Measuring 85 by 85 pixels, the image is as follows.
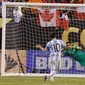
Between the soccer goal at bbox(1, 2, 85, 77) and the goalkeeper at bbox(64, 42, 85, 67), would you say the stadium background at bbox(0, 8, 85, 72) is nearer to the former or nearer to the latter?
the soccer goal at bbox(1, 2, 85, 77)

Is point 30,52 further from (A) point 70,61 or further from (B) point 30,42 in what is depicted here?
(A) point 70,61

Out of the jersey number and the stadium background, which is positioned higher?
the stadium background

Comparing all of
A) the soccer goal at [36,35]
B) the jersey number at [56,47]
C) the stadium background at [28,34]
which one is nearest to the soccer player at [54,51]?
the jersey number at [56,47]

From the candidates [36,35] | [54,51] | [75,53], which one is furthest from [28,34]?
[54,51]

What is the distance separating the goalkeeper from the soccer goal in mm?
139

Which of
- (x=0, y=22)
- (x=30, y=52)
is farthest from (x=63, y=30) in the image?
(x=0, y=22)

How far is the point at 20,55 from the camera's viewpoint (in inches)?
659

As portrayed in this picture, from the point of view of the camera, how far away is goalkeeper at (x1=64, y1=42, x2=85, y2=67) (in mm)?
16656

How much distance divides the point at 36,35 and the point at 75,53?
1.64 meters

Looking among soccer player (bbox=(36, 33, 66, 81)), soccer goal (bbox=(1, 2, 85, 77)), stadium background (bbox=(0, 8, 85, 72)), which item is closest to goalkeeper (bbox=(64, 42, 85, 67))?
soccer goal (bbox=(1, 2, 85, 77))

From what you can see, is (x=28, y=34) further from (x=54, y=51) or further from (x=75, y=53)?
(x=54, y=51)

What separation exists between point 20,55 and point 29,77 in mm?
1035

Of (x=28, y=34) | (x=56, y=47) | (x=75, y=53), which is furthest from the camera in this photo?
(x=75, y=53)

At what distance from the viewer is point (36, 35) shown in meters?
16.7
